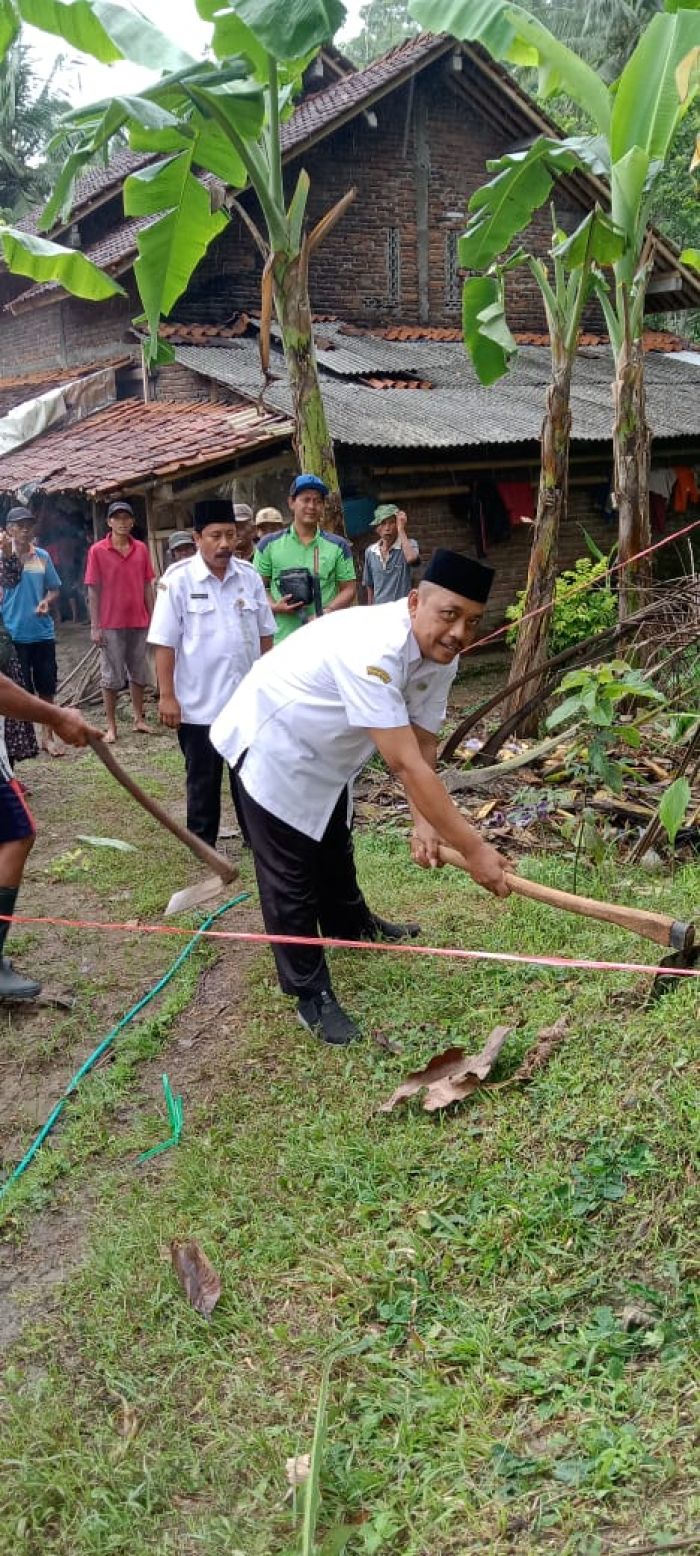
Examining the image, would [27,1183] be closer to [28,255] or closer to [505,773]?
[505,773]

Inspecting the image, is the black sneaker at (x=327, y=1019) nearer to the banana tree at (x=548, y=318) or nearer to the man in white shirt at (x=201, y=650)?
the man in white shirt at (x=201, y=650)

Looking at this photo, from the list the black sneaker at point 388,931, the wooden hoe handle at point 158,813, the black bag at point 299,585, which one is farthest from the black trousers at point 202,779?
the black bag at point 299,585

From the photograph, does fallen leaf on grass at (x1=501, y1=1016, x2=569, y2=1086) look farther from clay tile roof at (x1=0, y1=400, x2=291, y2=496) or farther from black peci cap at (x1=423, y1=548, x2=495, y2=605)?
clay tile roof at (x1=0, y1=400, x2=291, y2=496)

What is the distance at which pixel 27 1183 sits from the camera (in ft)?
11.6

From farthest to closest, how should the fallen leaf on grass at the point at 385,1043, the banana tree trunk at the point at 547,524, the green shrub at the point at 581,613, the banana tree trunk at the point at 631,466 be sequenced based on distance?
the green shrub at the point at 581,613 → the banana tree trunk at the point at 547,524 → the banana tree trunk at the point at 631,466 → the fallen leaf on grass at the point at 385,1043

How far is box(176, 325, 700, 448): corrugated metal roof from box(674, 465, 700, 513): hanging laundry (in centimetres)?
81

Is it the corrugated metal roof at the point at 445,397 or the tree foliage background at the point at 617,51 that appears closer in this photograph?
the corrugated metal roof at the point at 445,397

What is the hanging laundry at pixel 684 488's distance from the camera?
49.0ft

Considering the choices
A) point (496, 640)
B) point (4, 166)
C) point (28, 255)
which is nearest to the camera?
point (28, 255)

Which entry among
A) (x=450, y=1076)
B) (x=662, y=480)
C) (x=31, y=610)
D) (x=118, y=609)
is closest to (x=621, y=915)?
(x=450, y=1076)

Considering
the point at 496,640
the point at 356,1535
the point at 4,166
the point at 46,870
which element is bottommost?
the point at 496,640

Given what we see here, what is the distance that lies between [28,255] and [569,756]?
188 inches

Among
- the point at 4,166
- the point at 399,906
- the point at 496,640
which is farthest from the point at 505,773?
the point at 4,166

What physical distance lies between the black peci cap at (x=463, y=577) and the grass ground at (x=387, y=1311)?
1404 millimetres
